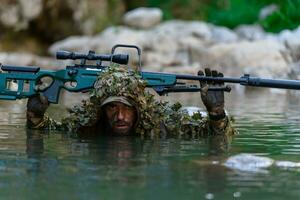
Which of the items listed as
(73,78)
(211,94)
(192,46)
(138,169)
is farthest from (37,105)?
(192,46)

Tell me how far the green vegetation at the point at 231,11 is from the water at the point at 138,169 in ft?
77.5

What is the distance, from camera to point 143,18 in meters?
33.8

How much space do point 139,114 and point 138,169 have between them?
2.38m

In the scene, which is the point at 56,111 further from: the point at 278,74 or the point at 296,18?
the point at 296,18

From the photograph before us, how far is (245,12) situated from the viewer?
119ft

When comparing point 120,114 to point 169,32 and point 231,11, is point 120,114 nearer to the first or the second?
point 169,32

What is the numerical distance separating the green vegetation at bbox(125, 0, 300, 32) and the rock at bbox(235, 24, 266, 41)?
29cm

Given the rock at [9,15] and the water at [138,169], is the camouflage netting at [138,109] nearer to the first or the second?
the water at [138,169]

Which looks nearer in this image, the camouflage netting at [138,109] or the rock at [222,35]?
the camouflage netting at [138,109]

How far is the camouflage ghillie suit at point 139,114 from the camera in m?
9.95

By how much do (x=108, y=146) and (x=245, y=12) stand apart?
27.7 metres

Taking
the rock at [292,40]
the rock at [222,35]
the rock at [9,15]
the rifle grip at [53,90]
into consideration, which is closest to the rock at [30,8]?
the rock at [9,15]

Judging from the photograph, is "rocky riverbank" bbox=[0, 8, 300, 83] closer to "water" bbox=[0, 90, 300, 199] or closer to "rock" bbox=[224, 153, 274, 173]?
"water" bbox=[0, 90, 300, 199]

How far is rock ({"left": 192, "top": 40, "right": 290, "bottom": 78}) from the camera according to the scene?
27.9m
